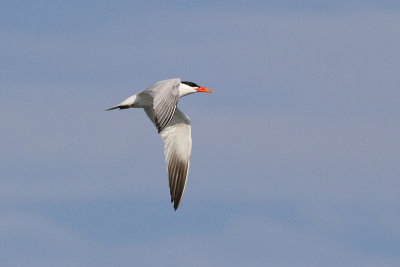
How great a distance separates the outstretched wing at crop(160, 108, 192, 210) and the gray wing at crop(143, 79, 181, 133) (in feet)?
10.3

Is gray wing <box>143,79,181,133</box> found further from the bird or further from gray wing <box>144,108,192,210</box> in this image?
gray wing <box>144,108,192,210</box>

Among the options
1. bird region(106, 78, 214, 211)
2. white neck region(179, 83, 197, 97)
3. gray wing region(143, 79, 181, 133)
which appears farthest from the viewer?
white neck region(179, 83, 197, 97)

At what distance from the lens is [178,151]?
102ft

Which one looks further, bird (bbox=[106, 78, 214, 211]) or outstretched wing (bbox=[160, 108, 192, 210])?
outstretched wing (bbox=[160, 108, 192, 210])

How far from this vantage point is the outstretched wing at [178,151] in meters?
30.0

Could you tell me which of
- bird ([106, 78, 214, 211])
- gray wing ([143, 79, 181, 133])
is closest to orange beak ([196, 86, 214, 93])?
bird ([106, 78, 214, 211])

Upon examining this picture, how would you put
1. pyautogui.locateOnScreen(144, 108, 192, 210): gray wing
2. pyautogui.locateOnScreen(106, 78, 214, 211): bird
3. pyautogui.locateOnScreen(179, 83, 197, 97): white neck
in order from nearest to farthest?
pyautogui.locateOnScreen(106, 78, 214, 211): bird → pyautogui.locateOnScreen(144, 108, 192, 210): gray wing → pyautogui.locateOnScreen(179, 83, 197, 97): white neck

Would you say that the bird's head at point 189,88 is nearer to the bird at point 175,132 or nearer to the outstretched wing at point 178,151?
the bird at point 175,132

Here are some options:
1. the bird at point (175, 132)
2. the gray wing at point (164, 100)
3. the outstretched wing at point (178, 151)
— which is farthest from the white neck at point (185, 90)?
the gray wing at point (164, 100)

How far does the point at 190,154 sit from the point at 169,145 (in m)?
0.79

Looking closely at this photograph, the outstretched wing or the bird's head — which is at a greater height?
the bird's head

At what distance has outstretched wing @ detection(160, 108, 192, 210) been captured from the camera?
30.0 m

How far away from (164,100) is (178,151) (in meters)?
5.34

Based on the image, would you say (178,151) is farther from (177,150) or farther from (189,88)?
(189,88)
